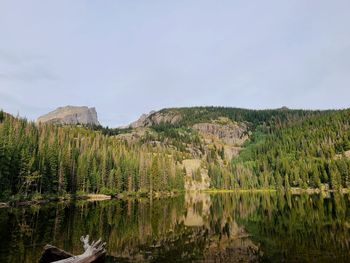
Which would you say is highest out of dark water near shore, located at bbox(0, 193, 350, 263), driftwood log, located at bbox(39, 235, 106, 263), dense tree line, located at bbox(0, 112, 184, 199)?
dense tree line, located at bbox(0, 112, 184, 199)

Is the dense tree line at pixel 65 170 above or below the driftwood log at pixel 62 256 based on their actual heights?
above

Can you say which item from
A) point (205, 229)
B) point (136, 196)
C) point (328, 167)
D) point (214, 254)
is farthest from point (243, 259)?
point (328, 167)

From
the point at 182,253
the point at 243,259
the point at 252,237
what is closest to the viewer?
the point at 243,259

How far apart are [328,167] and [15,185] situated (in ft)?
498

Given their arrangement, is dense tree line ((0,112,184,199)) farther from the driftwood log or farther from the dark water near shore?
the driftwood log

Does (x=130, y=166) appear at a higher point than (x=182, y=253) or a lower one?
higher

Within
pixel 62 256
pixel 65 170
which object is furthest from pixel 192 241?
pixel 65 170

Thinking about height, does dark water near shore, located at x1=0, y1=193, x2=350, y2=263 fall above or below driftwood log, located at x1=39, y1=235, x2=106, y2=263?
below

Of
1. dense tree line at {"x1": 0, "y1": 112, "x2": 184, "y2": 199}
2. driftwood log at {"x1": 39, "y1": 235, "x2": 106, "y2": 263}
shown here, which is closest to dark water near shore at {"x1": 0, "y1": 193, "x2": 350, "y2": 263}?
driftwood log at {"x1": 39, "y1": 235, "x2": 106, "y2": 263}

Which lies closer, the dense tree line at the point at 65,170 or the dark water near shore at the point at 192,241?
the dark water near shore at the point at 192,241

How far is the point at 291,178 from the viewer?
181625 millimetres

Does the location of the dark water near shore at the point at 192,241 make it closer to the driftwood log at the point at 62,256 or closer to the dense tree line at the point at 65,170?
the driftwood log at the point at 62,256

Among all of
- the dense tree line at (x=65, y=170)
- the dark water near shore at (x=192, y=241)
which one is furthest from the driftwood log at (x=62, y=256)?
the dense tree line at (x=65, y=170)

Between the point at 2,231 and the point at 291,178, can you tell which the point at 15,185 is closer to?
the point at 2,231
